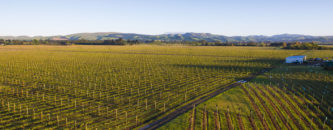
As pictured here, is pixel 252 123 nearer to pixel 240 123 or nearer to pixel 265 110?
pixel 240 123

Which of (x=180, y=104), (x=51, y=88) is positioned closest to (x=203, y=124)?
(x=180, y=104)

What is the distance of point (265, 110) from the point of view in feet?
57.0

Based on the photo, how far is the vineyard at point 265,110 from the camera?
1467 cm

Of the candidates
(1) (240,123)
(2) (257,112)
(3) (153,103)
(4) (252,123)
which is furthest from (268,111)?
(3) (153,103)

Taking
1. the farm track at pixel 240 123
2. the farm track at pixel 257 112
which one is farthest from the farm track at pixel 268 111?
the farm track at pixel 240 123

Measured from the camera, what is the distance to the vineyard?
14.7m

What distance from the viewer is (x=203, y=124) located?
48.2ft

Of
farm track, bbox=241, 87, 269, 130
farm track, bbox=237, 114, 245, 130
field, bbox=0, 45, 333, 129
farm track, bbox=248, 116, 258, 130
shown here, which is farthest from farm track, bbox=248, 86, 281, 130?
farm track, bbox=237, 114, 245, 130

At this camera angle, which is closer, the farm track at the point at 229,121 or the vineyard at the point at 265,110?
the farm track at the point at 229,121

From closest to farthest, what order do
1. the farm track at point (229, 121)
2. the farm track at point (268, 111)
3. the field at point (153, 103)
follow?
1. the farm track at point (229, 121)
2. the farm track at point (268, 111)
3. the field at point (153, 103)

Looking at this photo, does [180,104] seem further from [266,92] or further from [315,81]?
[315,81]

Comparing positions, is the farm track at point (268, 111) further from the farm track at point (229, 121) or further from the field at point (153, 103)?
the farm track at point (229, 121)

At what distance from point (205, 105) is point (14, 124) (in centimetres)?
1486

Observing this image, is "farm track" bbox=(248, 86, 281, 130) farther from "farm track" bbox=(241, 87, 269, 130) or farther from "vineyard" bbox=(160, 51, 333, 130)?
"farm track" bbox=(241, 87, 269, 130)
